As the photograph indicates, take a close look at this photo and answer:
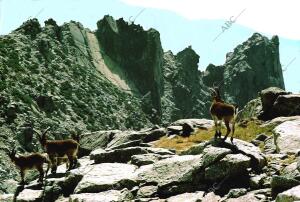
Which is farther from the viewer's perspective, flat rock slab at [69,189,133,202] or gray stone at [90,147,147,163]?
gray stone at [90,147,147,163]

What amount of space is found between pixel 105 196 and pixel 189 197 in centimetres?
365

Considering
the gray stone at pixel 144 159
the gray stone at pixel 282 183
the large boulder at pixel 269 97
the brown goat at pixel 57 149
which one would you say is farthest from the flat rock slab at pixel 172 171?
the large boulder at pixel 269 97

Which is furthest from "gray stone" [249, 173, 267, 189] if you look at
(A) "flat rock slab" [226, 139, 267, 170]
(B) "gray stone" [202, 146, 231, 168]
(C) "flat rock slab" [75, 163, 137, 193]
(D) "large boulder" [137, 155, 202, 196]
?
(C) "flat rock slab" [75, 163, 137, 193]

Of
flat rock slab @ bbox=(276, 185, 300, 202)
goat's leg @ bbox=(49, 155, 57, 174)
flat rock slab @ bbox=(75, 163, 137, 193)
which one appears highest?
goat's leg @ bbox=(49, 155, 57, 174)

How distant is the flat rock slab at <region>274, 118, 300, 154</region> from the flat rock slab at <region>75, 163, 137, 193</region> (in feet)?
23.2

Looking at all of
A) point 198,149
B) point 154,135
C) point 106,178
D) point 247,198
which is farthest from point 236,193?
point 154,135

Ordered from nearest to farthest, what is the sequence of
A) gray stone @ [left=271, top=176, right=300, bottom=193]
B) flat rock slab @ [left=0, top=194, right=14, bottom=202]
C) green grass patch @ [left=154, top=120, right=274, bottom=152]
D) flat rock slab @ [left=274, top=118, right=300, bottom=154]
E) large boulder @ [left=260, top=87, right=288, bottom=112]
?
gray stone @ [left=271, top=176, right=300, bottom=193] < flat rock slab @ [left=274, top=118, right=300, bottom=154] < flat rock slab @ [left=0, top=194, right=14, bottom=202] < green grass patch @ [left=154, top=120, right=274, bottom=152] < large boulder @ [left=260, top=87, right=288, bottom=112]

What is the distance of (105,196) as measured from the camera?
20.6m

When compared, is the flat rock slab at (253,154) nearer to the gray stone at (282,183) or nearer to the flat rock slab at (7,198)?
the gray stone at (282,183)

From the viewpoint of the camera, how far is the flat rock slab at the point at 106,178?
21984mm

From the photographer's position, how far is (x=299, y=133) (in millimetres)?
24391

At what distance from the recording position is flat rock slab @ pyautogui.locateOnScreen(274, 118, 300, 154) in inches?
911

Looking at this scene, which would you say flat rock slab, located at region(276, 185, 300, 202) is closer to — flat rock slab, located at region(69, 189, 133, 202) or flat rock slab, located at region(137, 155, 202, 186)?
flat rock slab, located at region(137, 155, 202, 186)

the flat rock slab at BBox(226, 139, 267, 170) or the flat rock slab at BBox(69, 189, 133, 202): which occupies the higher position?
the flat rock slab at BBox(226, 139, 267, 170)
